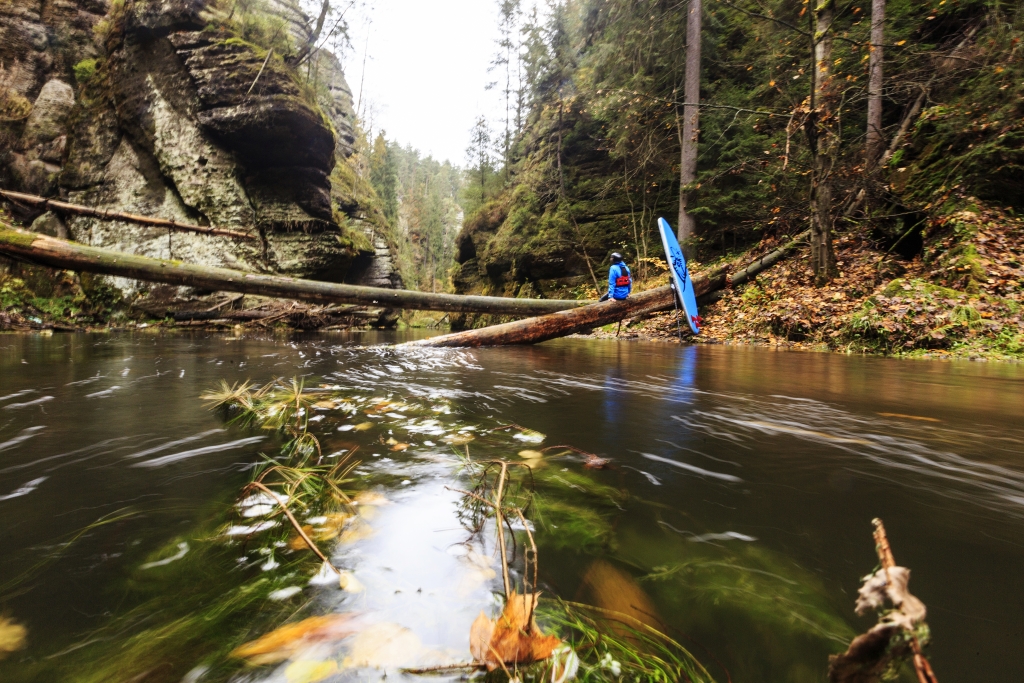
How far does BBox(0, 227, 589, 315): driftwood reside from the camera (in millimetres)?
4777

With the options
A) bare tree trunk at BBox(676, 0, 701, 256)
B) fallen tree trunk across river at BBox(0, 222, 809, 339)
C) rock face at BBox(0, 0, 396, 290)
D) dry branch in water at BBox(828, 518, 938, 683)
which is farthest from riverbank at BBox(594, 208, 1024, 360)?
rock face at BBox(0, 0, 396, 290)

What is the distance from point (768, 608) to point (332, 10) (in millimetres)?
23548

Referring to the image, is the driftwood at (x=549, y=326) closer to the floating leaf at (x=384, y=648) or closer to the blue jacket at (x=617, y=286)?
the blue jacket at (x=617, y=286)

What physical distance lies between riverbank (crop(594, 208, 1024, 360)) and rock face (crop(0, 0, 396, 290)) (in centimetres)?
1516

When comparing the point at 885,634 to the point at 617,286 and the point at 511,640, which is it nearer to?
the point at 511,640

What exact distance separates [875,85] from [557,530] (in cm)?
1220

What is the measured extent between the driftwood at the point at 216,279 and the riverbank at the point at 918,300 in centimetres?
433

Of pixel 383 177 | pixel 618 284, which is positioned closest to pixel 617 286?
pixel 618 284

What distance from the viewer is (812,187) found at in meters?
8.28

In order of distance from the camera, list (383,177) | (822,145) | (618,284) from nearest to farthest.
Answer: (618,284), (822,145), (383,177)

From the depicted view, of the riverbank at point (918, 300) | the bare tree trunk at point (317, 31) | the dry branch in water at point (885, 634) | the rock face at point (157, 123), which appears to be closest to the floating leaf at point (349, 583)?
the dry branch in water at point (885, 634)

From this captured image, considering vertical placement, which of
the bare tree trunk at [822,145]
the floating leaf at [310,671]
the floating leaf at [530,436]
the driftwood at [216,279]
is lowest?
the floating leaf at [310,671]

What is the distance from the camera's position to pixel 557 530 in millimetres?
1295

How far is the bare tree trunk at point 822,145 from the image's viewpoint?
7.78 metres
